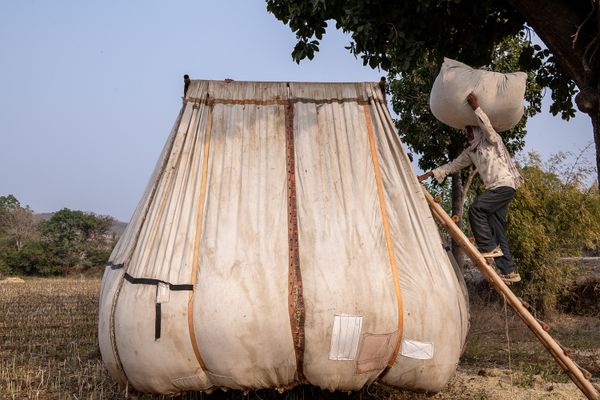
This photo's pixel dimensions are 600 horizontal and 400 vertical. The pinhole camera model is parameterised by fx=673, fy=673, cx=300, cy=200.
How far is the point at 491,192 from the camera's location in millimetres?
5258

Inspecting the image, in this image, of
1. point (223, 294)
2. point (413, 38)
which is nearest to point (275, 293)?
point (223, 294)

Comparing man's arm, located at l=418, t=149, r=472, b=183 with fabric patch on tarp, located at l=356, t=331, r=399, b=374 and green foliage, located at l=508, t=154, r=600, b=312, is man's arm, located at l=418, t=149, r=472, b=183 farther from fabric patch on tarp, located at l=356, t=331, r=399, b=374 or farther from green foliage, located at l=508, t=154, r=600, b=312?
green foliage, located at l=508, t=154, r=600, b=312

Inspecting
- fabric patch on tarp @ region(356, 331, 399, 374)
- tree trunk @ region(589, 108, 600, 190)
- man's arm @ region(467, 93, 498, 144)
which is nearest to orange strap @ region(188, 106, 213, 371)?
fabric patch on tarp @ region(356, 331, 399, 374)

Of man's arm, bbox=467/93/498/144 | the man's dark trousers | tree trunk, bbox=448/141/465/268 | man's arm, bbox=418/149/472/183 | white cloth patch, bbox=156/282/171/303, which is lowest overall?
white cloth patch, bbox=156/282/171/303

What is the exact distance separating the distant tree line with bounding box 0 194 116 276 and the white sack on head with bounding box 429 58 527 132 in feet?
94.4

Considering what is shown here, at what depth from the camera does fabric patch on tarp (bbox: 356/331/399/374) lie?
4.29 meters

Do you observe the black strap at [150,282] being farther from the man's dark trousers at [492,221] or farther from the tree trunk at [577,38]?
the tree trunk at [577,38]

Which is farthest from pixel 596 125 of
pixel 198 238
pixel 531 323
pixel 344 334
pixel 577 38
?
pixel 198 238

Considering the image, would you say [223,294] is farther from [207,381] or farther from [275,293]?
[207,381]

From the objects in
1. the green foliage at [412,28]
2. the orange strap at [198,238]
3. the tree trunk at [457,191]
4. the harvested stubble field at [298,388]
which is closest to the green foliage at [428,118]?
the tree trunk at [457,191]

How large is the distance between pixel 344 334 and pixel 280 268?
22.8 inches

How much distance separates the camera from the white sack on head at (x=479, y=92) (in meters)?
5.18

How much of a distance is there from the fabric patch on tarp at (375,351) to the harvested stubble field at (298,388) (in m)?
1.00

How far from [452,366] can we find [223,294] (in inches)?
64.7
